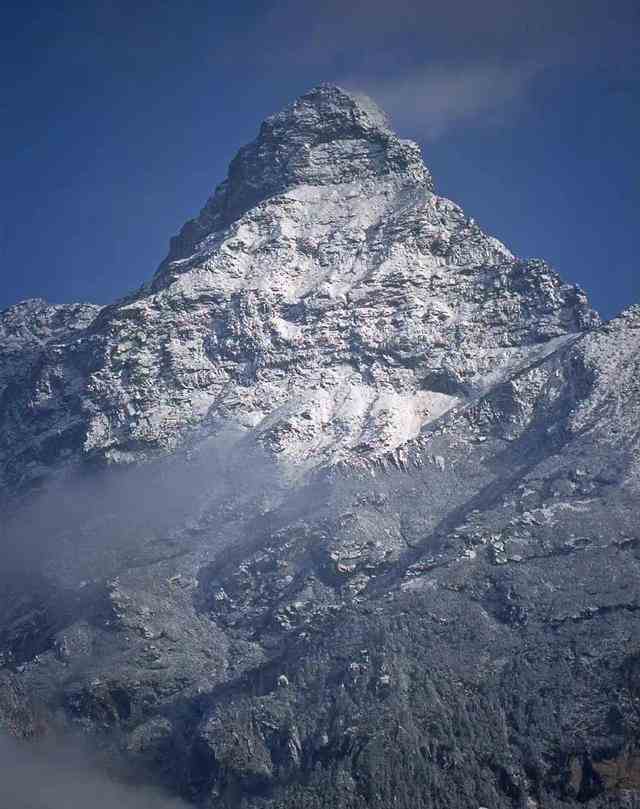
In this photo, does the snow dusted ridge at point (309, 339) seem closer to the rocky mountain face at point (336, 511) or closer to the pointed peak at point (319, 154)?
the rocky mountain face at point (336, 511)

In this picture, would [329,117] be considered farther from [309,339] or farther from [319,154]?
[309,339]

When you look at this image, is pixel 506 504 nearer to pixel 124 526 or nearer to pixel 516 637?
pixel 516 637

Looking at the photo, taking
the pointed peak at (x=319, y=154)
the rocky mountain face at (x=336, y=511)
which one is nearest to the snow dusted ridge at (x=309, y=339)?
the rocky mountain face at (x=336, y=511)

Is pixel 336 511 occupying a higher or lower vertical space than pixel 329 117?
lower

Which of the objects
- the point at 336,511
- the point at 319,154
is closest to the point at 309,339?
the point at 336,511

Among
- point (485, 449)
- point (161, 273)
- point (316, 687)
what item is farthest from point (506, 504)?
point (161, 273)
